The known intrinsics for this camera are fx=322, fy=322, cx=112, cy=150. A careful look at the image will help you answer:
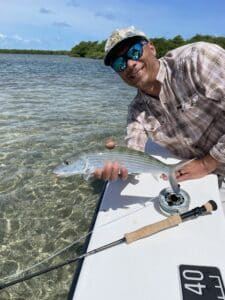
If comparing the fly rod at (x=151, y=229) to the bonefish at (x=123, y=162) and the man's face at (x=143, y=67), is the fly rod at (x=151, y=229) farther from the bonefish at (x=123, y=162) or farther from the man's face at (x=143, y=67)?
the man's face at (x=143, y=67)

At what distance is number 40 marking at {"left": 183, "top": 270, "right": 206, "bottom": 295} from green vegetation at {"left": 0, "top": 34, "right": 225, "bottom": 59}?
5127 centimetres

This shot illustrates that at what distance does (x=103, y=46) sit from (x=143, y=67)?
279 feet

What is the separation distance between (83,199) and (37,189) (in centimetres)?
86

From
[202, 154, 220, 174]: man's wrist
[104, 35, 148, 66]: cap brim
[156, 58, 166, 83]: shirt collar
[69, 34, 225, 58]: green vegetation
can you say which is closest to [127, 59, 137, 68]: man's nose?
[104, 35, 148, 66]: cap brim

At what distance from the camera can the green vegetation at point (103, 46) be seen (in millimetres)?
57713

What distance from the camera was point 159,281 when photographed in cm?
171

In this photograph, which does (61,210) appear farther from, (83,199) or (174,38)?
(174,38)

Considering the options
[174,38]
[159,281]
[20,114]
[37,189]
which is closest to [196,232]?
[159,281]

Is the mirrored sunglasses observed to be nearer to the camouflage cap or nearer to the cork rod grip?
the camouflage cap

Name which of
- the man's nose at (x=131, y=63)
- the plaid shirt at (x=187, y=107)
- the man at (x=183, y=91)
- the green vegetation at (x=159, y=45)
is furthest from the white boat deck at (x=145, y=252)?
the green vegetation at (x=159, y=45)

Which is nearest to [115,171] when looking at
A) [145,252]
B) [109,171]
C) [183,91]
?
[109,171]

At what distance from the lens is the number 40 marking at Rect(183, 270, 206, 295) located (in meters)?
1.61

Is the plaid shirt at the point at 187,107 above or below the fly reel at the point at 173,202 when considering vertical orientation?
above

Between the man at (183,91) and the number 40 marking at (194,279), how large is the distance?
0.95 meters
